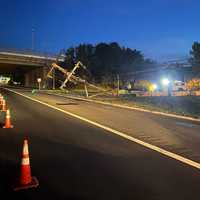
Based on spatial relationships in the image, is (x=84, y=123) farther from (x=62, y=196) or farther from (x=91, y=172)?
(x=62, y=196)

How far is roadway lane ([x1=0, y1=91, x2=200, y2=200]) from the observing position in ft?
16.9

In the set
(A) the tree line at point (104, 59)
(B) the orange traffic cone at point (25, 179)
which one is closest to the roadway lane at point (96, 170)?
(B) the orange traffic cone at point (25, 179)

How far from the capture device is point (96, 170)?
636 cm

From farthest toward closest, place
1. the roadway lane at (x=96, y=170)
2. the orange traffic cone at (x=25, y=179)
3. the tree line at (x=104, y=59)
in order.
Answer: the tree line at (x=104, y=59) → the orange traffic cone at (x=25, y=179) → the roadway lane at (x=96, y=170)

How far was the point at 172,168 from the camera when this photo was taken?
255 inches

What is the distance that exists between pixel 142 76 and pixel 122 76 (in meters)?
3.84

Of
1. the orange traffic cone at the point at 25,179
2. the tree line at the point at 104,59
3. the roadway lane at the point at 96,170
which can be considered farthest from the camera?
the tree line at the point at 104,59

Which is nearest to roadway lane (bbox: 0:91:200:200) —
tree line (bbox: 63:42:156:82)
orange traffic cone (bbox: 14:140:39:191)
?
orange traffic cone (bbox: 14:140:39:191)

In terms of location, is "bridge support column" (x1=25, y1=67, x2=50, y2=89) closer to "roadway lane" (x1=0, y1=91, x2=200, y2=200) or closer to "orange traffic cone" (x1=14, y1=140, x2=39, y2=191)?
"roadway lane" (x1=0, y1=91, x2=200, y2=200)

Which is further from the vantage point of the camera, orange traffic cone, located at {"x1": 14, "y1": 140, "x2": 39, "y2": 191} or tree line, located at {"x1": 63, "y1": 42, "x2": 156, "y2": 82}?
tree line, located at {"x1": 63, "y1": 42, "x2": 156, "y2": 82}

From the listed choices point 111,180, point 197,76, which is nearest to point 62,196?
point 111,180

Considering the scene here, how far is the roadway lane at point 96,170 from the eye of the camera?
203 inches

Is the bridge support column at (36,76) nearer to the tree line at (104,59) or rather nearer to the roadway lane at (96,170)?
the tree line at (104,59)

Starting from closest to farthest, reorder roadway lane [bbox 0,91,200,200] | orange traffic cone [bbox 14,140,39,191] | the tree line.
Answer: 1. roadway lane [bbox 0,91,200,200]
2. orange traffic cone [bbox 14,140,39,191]
3. the tree line
